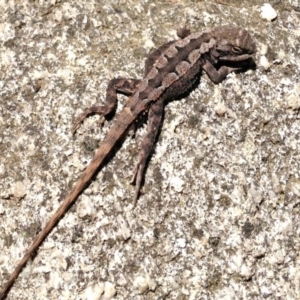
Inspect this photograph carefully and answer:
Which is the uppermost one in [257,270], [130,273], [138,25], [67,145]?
[138,25]

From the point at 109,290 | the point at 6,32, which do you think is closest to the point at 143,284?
the point at 109,290

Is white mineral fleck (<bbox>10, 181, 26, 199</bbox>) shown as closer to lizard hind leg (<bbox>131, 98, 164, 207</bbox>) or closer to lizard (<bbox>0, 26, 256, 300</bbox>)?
lizard (<bbox>0, 26, 256, 300</bbox>)

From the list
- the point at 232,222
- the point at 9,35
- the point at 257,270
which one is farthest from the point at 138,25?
the point at 257,270

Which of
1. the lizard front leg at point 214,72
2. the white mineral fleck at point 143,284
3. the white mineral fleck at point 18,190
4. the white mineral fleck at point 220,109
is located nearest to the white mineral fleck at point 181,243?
Result: the white mineral fleck at point 143,284

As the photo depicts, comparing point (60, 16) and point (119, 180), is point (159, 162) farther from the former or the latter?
point (60, 16)

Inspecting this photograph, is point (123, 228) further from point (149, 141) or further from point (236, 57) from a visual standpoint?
point (236, 57)

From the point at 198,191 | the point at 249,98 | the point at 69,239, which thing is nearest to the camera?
the point at 69,239

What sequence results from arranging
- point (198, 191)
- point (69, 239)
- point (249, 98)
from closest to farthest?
1. point (69, 239)
2. point (198, 191)
3. point (249, 98)
